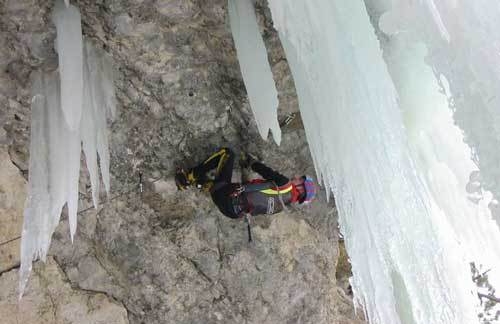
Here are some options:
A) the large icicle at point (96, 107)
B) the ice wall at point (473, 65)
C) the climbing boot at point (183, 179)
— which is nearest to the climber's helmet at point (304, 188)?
the climbing boot at point (183, 179)

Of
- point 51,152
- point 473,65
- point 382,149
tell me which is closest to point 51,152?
point 51,152

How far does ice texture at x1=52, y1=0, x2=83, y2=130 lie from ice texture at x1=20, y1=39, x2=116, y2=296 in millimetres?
298

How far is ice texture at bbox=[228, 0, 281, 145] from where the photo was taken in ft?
10.6

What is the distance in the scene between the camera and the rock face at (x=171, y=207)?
11.0 ft

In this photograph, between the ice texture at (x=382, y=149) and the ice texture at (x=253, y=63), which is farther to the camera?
the ice texture at (x=253, y=63)

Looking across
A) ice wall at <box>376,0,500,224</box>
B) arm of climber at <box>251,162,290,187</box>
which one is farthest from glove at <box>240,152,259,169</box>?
ice wall at <box>376,0,500,224</box>

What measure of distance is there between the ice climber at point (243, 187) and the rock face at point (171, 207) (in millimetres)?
190

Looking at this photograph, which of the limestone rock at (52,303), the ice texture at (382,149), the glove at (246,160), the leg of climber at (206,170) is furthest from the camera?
the glove at (246,160)

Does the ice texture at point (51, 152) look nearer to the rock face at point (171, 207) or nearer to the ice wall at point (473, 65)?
the rock face at point (171, 207)

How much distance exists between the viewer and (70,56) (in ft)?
10.0

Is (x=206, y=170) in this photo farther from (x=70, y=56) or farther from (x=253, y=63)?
(x=70, y=56)

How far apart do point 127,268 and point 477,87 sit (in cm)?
294

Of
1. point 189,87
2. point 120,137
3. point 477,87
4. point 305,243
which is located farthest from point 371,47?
point 305,243

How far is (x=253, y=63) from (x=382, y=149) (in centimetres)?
109
